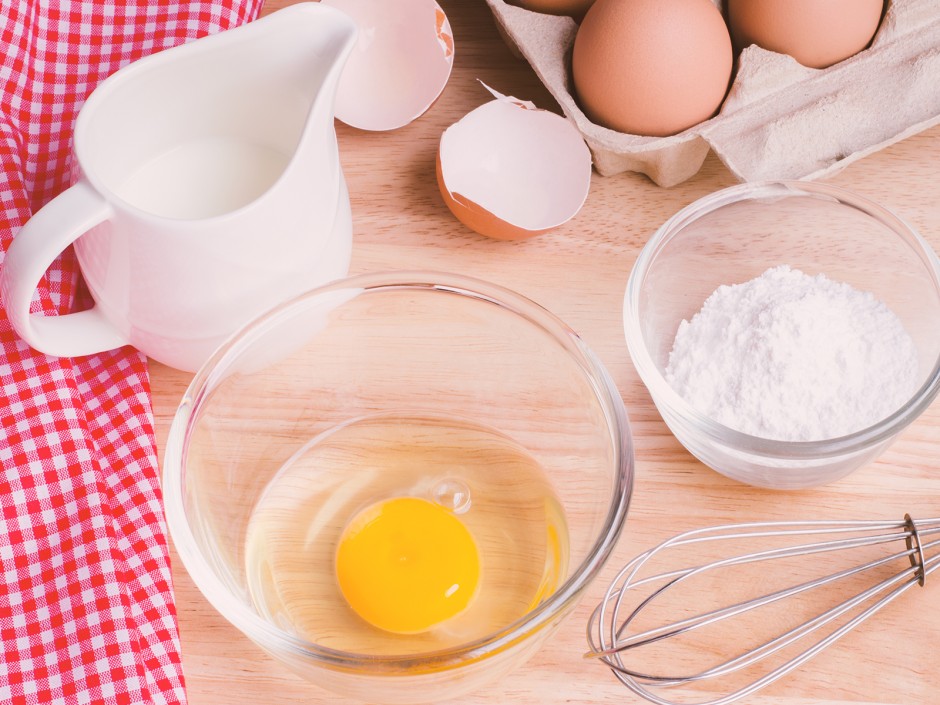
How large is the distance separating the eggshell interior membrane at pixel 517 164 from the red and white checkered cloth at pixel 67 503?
0.29 m

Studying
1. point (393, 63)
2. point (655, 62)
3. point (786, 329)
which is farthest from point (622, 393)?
point (393, 63)

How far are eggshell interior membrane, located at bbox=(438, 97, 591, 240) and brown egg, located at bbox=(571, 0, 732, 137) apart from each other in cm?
4

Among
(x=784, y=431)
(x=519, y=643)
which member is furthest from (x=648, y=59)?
(x=519, y=643)

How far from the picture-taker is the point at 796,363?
2.11ft

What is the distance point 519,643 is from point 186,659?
244 mm

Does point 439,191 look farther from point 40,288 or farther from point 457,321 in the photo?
point 40,288

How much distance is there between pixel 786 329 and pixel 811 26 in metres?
0.25

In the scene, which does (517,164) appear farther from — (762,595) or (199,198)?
(762,595)

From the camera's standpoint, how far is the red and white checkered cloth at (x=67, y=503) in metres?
0.60

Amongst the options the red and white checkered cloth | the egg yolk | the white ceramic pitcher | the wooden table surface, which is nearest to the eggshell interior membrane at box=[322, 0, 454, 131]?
the wooden table surface

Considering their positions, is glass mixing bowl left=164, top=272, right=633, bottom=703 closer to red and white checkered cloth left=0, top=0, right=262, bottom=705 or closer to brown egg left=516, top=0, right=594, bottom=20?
red and white checkered cloth left=0, top=0, right=262, bottom=705

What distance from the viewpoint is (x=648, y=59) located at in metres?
0.72

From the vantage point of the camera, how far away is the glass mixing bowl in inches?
23.5

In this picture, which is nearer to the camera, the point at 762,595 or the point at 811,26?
the point at 762,595
